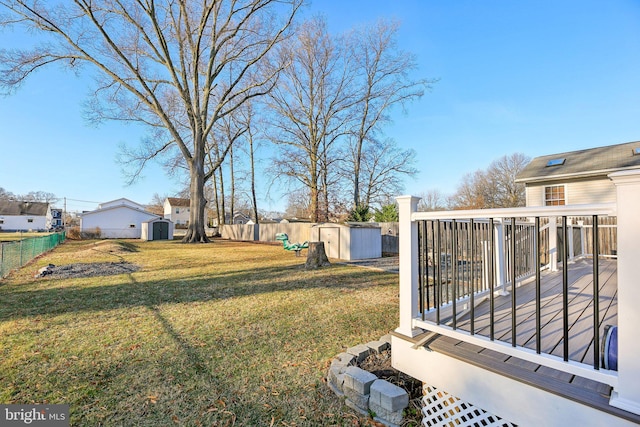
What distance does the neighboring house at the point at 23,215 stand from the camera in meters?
39.8

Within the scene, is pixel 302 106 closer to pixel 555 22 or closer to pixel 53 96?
pixel 53 96

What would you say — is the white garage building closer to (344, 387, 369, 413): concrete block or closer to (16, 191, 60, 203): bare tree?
(344, 387, 369, 413): concrete block

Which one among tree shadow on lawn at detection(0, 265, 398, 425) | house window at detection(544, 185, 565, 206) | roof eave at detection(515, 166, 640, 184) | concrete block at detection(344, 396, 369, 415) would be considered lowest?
concrete block at detection(344, 396, 369, 415)

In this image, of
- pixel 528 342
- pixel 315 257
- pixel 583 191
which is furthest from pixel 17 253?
pixel 583 191

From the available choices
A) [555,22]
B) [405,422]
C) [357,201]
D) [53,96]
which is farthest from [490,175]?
[53,96]

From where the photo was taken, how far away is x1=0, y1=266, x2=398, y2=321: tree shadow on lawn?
4.41m

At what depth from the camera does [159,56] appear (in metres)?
16.0

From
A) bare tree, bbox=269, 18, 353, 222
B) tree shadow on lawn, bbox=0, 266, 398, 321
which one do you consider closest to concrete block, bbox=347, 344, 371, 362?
tree shadow on lawn, bbox=0, 266, 398, 321

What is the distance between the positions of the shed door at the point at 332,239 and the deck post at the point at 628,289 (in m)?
9.84

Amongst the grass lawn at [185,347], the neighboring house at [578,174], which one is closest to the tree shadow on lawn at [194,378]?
the grass lawn at [185,347]

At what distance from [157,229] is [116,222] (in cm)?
653

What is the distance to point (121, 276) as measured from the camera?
6.93m

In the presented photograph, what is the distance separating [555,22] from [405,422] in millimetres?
9508

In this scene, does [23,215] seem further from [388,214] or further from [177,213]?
[388,214]
